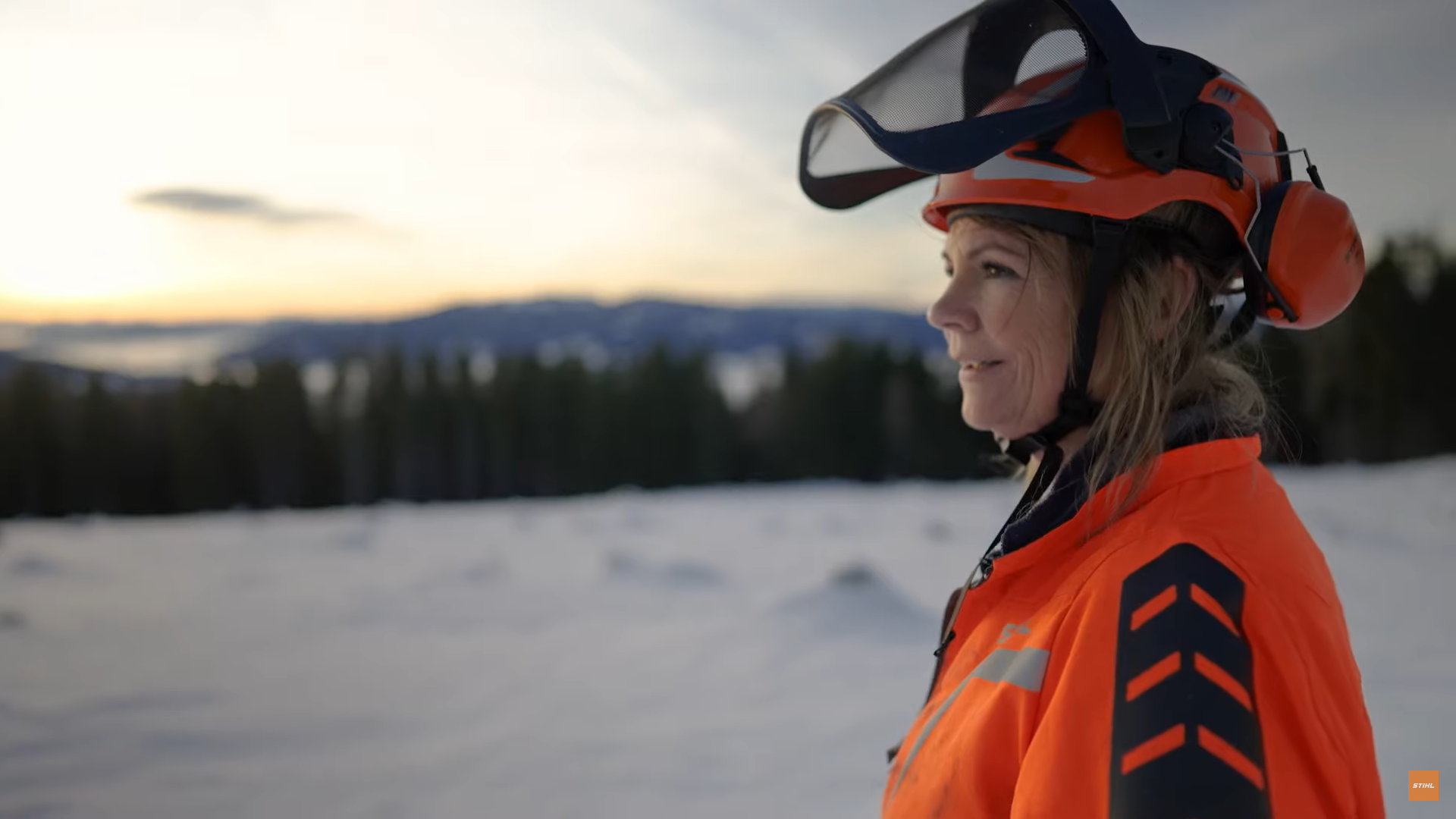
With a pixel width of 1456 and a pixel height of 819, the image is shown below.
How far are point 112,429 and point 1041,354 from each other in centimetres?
2363

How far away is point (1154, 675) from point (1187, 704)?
45mm

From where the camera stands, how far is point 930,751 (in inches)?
54.0

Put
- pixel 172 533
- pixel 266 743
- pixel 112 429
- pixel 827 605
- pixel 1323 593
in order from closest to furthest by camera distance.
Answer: pixel 1323 593, pixel 266 743, pixel 827 605, pixel 172 533, pixel 112 429

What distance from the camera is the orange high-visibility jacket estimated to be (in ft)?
3.16

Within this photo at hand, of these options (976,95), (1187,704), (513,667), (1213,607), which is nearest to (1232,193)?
(976,95)

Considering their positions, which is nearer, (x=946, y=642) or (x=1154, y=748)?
(x=1154, y=748)

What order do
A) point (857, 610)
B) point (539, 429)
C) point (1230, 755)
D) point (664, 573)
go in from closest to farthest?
1. point (1230, 755)
2. point (857, 610)
3. point (664, 573)
4. point (539, 429)

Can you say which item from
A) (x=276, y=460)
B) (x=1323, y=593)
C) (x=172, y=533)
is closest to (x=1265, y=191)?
(x=1323, y=593)

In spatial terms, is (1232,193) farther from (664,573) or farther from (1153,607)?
(664,573)

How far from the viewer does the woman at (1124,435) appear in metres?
0.98

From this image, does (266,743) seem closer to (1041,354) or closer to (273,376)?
(1041,354)

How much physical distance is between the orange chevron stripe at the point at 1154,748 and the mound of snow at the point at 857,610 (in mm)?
4678

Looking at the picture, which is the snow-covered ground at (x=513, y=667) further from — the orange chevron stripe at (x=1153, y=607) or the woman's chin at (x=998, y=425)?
the orange chevron stripe at (x=1153, y=607)

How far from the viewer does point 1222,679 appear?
0.98 metres
